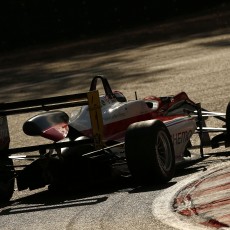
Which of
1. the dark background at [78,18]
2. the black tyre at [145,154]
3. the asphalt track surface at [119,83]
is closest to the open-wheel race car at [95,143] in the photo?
the black tyre at [145,154]

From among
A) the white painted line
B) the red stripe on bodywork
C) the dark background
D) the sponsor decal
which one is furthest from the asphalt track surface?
the dark background

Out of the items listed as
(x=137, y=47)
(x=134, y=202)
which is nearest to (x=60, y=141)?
(x=134, y=202)

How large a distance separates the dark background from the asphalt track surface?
1.10 metres

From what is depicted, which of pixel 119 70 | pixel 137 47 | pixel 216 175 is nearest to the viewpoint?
pixel 216 175

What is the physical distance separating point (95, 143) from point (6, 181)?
1112 mm

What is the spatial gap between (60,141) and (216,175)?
173 centimetres

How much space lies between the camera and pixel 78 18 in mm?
32438

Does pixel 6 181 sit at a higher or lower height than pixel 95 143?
lower

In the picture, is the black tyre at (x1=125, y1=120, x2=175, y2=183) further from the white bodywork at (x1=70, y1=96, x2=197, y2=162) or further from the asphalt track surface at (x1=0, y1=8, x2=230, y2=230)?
the white bodywork at (x1=70, y1=96, x2=197, y2=162)

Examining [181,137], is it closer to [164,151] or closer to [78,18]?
[164,151]

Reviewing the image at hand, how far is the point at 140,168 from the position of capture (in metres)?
9.61

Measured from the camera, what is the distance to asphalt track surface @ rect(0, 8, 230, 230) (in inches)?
336

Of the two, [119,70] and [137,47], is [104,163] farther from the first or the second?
[137,47]

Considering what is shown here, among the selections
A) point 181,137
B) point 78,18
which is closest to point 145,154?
point 181,137
